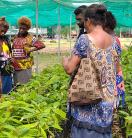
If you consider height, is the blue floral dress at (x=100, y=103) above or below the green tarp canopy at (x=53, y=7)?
below

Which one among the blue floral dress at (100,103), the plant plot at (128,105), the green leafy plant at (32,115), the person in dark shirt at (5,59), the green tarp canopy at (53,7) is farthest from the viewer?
the green tarp canopy at (53,7)

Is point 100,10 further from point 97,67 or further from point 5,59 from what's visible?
point 5,59

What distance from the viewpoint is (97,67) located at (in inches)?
139

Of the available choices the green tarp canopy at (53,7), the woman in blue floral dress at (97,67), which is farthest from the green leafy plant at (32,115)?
the green tarp canopy at (53,7)

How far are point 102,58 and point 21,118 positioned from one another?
776 millimetres

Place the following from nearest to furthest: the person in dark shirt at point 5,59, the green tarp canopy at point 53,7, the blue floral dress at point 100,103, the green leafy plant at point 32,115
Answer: the green leafy plant at point 32,115 → the blue floral dress at point 100,103 → the person in dark shirt at point 5,59 → the green tarp canopy at point 53,7

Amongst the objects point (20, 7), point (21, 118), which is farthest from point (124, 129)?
point (20, 7)

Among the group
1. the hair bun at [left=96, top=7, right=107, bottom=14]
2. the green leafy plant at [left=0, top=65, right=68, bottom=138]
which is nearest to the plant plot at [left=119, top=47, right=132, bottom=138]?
the green leafy plant at [left=0, top=65, right=68, bottom=138]

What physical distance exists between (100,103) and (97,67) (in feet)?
→ 0.92

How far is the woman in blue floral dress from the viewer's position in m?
3.51

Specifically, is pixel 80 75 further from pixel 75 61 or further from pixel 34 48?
pixel 34 48

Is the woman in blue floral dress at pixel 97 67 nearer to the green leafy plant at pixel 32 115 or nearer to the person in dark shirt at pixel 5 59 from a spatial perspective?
the green leafy plant at pixel 32 115

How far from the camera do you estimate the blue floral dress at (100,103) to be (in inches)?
138

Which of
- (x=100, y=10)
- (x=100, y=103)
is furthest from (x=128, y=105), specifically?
(x=100, y=10)
